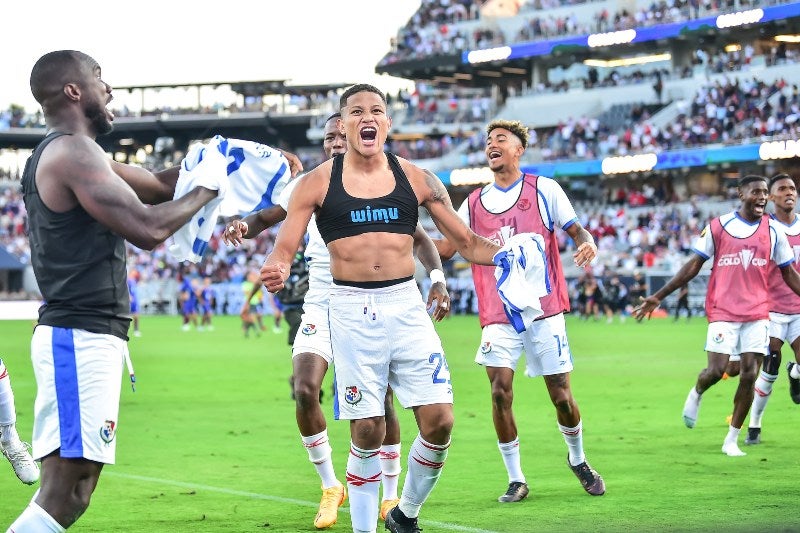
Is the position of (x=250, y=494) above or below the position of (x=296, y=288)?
below

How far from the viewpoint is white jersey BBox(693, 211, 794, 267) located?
1226cm

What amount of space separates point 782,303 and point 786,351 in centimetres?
1256

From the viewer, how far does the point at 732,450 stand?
38.7ft

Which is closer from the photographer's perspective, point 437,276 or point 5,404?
point 437,276

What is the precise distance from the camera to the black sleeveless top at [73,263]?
230 inches

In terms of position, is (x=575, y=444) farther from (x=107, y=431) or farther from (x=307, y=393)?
(x=107, y=431)

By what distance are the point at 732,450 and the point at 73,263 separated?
298 inches

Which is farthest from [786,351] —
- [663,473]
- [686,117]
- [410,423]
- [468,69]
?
[468,69]

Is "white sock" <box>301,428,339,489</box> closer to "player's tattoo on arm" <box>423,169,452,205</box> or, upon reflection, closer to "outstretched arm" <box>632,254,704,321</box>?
"player's tattoo on arm" <box>423,169,452,205</box>

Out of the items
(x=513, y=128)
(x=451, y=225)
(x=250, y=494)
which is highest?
(x=513, y=128)

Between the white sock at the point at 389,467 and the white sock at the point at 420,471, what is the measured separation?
1.05 meters

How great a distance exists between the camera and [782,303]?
1312 centimetres

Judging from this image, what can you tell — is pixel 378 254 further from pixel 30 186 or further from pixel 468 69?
pixel 468 69

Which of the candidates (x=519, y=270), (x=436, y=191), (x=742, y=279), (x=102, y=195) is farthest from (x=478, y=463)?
(x=102, y=195)
